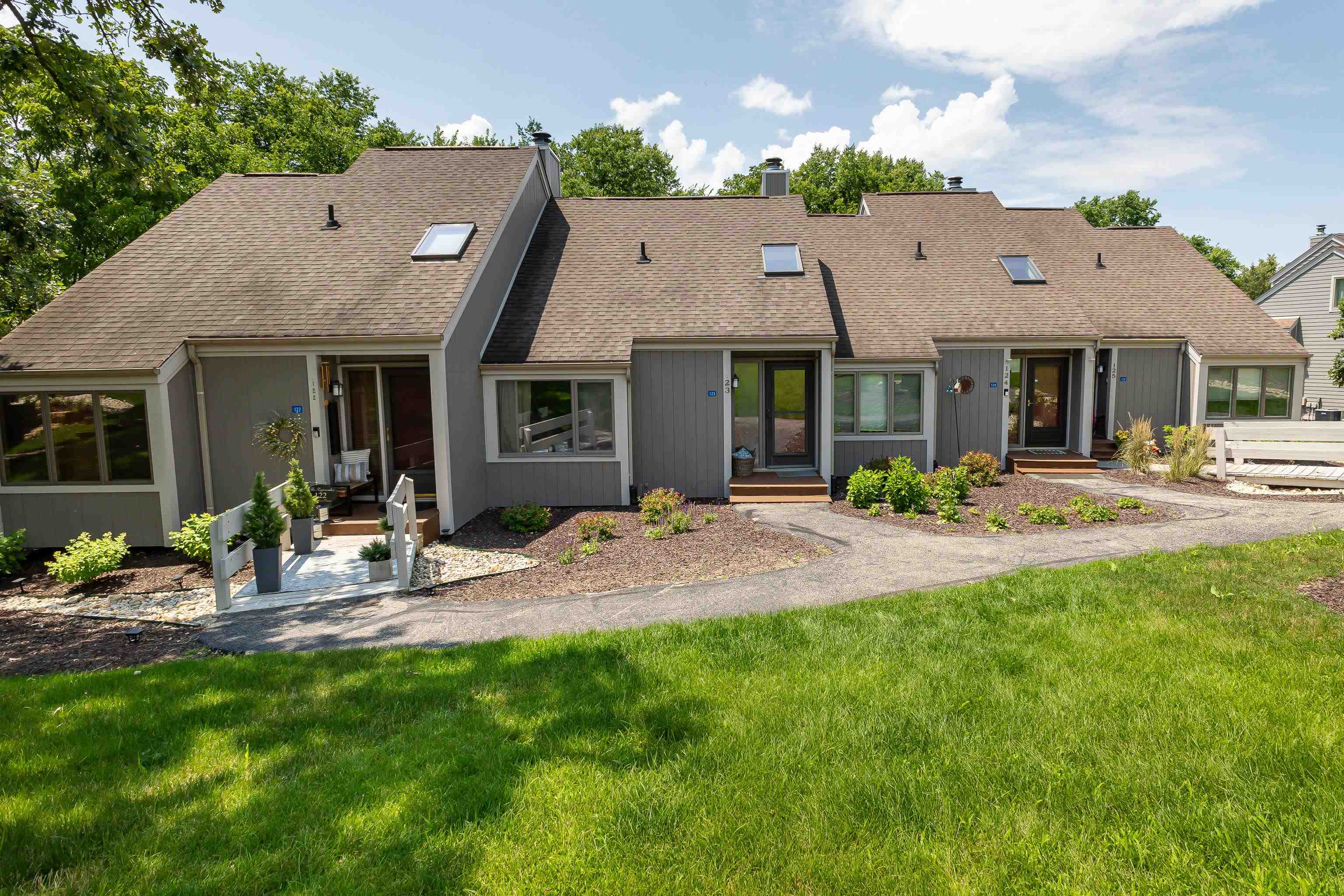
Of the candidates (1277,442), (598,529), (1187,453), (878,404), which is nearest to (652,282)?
Answer: (878,404)

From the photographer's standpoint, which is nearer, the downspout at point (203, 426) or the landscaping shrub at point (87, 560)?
the landscaping shrub at point (87, 560)

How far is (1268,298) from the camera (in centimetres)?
3081

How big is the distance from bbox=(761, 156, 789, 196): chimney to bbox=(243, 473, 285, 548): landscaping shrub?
15.8 m

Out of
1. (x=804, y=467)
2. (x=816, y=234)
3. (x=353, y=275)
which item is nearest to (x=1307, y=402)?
(x=816, y=234)

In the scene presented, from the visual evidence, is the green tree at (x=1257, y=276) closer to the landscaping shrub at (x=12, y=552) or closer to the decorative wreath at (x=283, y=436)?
the decorative wreath at (x=283, y=436)

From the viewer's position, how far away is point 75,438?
10.5 m

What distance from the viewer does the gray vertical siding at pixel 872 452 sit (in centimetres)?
1499

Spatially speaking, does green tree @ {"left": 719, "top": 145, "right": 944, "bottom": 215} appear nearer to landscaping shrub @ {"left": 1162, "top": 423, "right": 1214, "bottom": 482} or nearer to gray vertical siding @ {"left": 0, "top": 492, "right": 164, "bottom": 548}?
landscaping shrub @ {"left": 1162, "top": 423, "right": 1214, "bottom": 482}

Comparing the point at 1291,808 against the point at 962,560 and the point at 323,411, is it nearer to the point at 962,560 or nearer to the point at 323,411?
the point at 962,560

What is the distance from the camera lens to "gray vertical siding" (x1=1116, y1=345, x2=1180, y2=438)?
687 inches

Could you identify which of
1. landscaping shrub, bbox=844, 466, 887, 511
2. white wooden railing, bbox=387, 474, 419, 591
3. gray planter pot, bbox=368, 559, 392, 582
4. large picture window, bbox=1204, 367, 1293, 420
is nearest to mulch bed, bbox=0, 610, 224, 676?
gray planter pot, bbox=368, 559, 392, 582

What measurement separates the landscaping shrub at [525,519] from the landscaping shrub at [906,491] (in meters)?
5.78

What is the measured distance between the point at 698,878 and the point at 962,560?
685 cm

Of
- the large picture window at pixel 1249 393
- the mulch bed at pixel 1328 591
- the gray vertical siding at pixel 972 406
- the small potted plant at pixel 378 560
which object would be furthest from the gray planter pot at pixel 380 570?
the large picture window at pixel 1249 393
